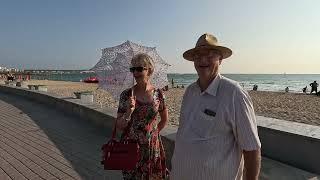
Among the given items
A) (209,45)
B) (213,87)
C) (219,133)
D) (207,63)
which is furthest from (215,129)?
(209,45)

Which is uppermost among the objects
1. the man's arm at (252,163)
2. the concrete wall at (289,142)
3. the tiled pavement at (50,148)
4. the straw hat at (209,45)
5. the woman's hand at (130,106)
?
the straw hat at (209,45)

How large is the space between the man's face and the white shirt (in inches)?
3.1

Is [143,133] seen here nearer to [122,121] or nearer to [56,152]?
[122,121]

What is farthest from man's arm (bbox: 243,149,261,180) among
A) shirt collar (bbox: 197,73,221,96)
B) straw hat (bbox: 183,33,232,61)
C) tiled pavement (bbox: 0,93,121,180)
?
tiled pavement (bbox: 0,93,121,180)

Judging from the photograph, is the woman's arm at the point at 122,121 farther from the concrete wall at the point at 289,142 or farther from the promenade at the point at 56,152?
the concrete wall at the point at 289,142

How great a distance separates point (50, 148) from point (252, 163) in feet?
17.2

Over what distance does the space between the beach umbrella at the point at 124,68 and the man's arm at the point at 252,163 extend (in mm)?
2138

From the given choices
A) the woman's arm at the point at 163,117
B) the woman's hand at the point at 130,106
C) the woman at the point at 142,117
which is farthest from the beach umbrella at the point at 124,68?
the woman's hand at the point at 130,106

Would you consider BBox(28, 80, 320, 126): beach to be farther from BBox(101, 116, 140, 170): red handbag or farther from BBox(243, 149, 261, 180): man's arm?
BBox(243, 149, 261, 180): man's arm

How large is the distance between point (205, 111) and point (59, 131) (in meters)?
6.69

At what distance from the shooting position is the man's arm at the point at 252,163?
2232mm

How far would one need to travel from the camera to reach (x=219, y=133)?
2.25 metres

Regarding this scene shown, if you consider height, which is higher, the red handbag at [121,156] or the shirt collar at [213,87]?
the shirt collar at [213,87]

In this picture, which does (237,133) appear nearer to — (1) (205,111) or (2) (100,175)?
(1) (205,111)
